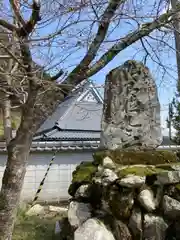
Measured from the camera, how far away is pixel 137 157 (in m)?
4.15

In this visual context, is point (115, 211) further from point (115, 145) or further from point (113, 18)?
point (113, 18)

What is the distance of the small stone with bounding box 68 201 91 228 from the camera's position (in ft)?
12.0

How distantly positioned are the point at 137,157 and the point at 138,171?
472mm

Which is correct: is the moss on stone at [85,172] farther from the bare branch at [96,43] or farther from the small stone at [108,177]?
the bare branch at [96,43]

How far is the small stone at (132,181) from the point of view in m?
3.45

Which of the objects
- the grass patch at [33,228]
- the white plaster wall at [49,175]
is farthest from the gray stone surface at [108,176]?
the white plaster wall at [49,175]

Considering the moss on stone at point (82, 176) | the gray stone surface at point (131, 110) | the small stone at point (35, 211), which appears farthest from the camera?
the small stone at point (35, 211)

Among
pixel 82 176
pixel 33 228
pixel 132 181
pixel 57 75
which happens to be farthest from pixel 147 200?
pixel 33 228

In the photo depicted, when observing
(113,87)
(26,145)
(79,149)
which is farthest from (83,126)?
(26,145)

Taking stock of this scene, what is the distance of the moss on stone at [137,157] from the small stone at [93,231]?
2.81ft

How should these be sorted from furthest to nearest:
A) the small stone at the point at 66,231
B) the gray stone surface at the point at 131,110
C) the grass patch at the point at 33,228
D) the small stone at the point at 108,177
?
the grass patch at the point at 33,228 → the gray stone surface at the point at 131,110 → the small stone at the point at 66,231 → the small stone at the point at 108,177

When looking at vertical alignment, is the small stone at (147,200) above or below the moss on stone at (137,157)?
below

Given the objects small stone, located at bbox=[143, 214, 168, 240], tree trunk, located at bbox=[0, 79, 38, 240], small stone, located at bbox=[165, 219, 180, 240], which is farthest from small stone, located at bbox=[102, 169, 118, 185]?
tree trunk, located at bbox=[0, 79, 38, 240]

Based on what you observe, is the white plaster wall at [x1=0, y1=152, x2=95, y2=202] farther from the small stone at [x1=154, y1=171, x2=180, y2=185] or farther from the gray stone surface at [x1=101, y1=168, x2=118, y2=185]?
the small stone at [x1=154, y1=171, x2=180, y2=185]
